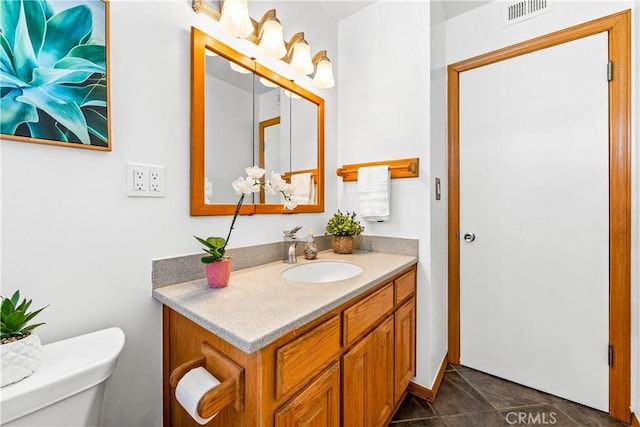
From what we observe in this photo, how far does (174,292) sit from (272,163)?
2.61 ft

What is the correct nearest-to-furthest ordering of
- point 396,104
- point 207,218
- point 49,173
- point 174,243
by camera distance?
1. point 49,173
2. point 174,243
3. point 207,218
4. point 396,104

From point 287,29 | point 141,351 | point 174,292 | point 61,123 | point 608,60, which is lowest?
point 141,351

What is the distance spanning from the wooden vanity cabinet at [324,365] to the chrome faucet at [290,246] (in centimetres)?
47

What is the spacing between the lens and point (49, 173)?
766 millimetres

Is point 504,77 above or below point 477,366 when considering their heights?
above

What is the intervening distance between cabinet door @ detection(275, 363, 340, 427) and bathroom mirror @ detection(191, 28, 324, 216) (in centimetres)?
77

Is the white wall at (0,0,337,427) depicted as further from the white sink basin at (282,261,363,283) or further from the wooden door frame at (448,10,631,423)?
the wooden door frame at (448,10,631,423)

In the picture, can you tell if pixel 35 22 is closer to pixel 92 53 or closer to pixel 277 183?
pixel 92 53

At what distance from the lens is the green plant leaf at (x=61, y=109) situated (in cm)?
74

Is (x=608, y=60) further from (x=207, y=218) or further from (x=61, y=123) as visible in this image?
(x=61, y=123)

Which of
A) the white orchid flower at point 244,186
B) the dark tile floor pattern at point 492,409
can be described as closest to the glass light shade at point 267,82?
the white orchid flower at point 244,186

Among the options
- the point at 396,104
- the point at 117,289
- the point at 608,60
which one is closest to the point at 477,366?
the point at 396,104

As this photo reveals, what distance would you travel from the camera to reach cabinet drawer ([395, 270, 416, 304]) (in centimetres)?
140

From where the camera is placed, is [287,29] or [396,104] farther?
[396,104]
